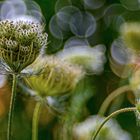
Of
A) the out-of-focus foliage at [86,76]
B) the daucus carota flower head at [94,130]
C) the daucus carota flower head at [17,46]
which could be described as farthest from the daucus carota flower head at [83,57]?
the daucus carota flower head at [17,46]

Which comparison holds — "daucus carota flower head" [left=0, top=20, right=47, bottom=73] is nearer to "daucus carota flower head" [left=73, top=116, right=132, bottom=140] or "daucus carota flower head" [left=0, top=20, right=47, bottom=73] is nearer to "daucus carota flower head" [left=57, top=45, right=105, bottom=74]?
"daucus carota flower head" [left=73, top=116, right=132, bottom=140]

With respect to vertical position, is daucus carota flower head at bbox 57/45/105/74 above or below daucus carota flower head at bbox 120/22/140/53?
below

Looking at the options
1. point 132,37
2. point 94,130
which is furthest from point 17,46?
point 132,37

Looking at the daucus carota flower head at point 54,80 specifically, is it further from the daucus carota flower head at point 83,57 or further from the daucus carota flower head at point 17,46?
the daucus carota flower head at point 17,46

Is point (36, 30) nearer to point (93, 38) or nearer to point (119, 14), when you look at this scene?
point (93, 38)

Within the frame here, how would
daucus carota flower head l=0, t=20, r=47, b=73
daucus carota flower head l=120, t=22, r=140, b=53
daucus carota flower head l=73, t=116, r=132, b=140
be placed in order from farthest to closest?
daucus carota flower head l=120, t=22, r=140, b=53 < daucus carota flower head l=73, t=116, r=132, b=140 < daucus carota flower head l=0, t=20, r=47, b=73

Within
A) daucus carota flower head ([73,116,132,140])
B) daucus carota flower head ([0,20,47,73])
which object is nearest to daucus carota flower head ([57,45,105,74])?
daucus carota flower head ([73,116,132,140])

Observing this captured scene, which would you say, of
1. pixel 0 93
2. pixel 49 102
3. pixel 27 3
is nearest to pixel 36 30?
pixel 49 102
